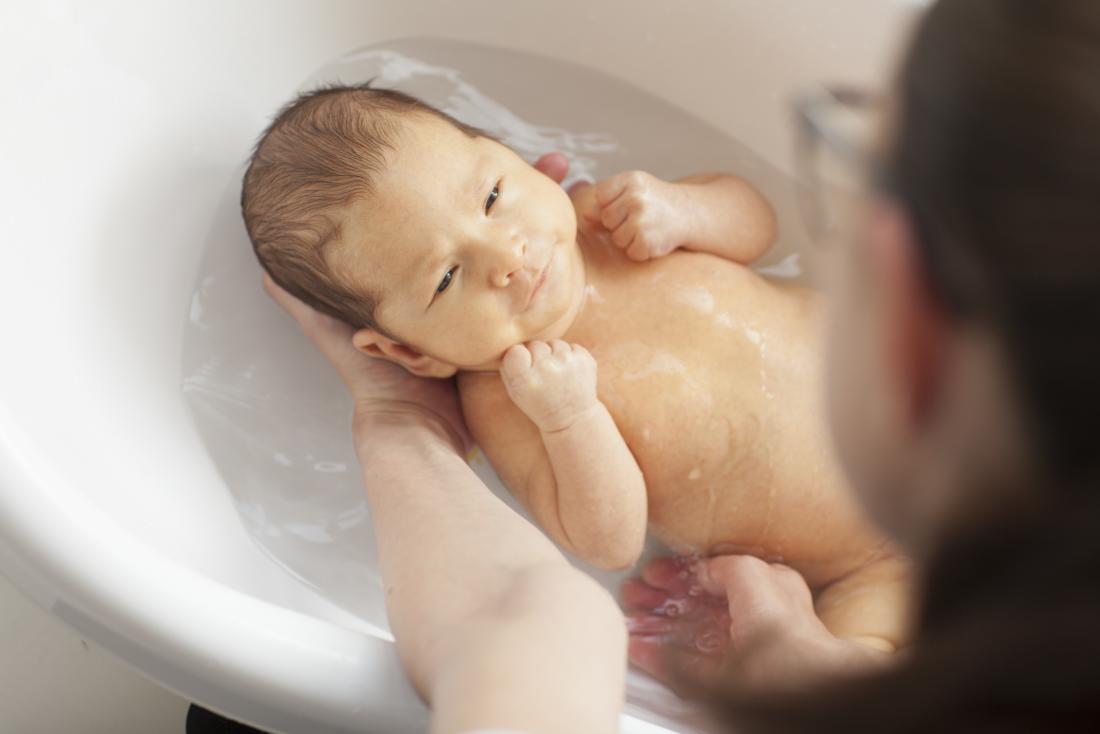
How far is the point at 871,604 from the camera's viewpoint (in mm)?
1114

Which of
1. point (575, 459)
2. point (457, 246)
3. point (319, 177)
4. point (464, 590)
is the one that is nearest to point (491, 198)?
point (457, 246)

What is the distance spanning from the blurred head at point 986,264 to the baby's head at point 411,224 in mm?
643

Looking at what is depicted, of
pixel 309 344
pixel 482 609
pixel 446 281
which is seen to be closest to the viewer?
pixel 482 609

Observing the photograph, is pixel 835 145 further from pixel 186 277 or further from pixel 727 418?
pixel 186 277

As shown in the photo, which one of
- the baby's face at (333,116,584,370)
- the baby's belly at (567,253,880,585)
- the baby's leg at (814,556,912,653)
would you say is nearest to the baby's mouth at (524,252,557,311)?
the baby's face at (333,116,584,370)

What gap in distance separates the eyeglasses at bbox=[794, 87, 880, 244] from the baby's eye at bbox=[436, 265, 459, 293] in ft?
1.76

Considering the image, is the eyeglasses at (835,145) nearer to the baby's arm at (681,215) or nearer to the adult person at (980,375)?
the adult person at (980,375)

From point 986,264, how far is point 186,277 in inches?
42.3

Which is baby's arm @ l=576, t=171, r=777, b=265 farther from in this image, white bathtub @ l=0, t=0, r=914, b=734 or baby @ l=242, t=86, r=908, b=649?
white bathtub @ l=0, t=0, r=914, b=734

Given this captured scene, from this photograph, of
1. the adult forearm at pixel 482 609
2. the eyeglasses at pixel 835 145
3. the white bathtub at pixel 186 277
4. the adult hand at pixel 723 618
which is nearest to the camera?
the eyeglasses at pixel 835 145

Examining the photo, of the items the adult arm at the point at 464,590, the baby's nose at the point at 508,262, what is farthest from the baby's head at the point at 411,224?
the adult arm at the point at 464,590

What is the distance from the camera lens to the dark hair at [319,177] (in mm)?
1045

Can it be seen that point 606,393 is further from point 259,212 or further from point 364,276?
point 259,212

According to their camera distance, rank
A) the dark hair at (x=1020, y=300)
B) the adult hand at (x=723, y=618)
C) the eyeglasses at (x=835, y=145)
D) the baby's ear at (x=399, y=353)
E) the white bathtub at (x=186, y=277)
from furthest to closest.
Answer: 1. the baby's ear at (x=399, y=353)
2. the adult hand at (x=723, y=618)
3. the white bathtub at (x=186, y=277)
4. the eyeglasses at (x=835, y=145)
5. the dark hair at (x=1020, y=300)
